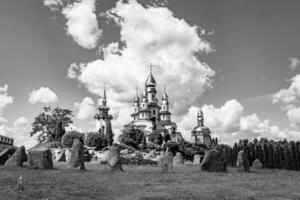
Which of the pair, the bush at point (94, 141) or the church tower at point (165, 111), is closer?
the bush at point (94, 141)

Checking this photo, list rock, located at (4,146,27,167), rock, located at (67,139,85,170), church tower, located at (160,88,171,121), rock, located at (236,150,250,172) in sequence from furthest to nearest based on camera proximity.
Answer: church tower, located at (160,88,171,121)
rock, located at (236,150,250,172)
rock, located at (4,146,27,167)
rock, located at (67,139,85,170)

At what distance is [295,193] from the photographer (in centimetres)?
1205

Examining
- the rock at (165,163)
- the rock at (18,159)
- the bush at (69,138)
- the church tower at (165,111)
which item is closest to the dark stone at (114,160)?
the rock at (165,163)

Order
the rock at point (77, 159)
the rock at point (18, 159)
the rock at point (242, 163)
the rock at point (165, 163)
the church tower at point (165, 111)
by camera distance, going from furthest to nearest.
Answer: the church tower at point (165, 111)
the rock at point (242, 163)
the rock at point (165, 163)
the rock at point (18, 159)
the rock at point (77, 159)

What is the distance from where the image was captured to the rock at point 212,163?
65.0 feet

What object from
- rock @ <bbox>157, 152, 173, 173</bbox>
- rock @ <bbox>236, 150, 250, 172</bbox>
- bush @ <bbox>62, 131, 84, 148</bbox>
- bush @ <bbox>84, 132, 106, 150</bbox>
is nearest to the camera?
rock @ <bbox>157, 152, 173, 173</bbox>

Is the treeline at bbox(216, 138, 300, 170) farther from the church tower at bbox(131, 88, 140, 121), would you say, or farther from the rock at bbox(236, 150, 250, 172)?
the church tower at bbox(131, 88, 140, 121)

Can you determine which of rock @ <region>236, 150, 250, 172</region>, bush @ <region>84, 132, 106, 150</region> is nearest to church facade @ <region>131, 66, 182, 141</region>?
bush @ <region>84, 132, 106, 150</region>

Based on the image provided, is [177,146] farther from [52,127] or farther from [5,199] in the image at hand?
[5,199]

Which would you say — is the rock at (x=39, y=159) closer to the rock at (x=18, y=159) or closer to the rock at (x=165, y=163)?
the rock at (x=18, y=159)

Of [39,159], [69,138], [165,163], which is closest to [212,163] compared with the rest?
[165,163]

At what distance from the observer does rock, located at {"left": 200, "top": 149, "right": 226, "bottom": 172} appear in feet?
65.0

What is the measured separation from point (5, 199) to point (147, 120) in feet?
301

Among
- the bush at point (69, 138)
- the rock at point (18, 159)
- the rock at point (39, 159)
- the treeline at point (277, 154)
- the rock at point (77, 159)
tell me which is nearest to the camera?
the rock at point (39, 159)
